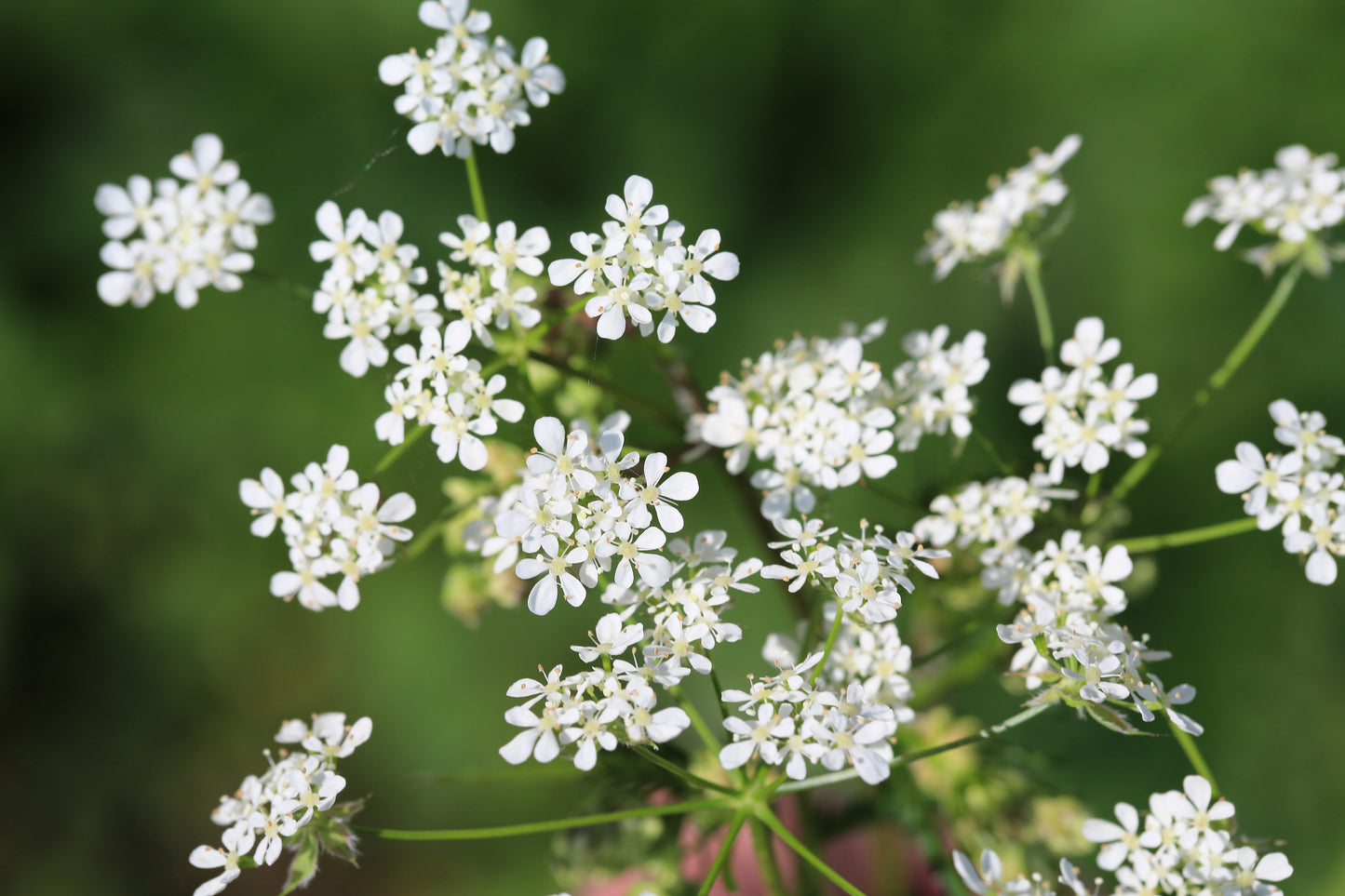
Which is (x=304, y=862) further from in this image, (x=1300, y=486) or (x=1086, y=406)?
(x=1300, y=486)

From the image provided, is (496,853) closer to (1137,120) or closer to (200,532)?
(200,532)

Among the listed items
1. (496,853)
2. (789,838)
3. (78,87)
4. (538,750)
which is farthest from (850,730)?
(78,87)

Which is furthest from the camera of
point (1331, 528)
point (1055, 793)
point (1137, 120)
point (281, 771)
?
point (1137, 120)

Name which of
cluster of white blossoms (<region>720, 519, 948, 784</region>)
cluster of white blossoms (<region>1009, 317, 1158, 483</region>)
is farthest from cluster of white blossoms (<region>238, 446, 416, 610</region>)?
cluster of white blossoms (<region>1009, 317, 1158, 483</region>)

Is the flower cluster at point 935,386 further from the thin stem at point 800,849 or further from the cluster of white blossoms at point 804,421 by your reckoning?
the thin stem at point 800,849

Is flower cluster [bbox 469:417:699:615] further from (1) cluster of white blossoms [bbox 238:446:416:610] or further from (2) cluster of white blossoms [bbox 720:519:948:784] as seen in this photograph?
(1) cluster of white blossoms [bbox 238:446:416:610]

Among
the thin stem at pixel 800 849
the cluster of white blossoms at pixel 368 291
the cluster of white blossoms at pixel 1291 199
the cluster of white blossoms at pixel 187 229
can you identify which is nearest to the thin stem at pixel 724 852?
the thin stem at pixel 800 849
